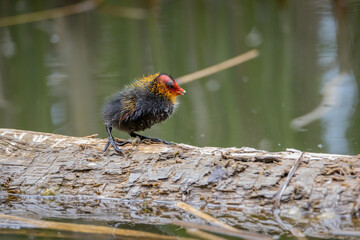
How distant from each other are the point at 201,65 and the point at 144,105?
13.1 feet

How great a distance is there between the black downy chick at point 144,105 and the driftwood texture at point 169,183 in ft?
0.66

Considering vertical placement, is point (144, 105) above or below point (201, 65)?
above

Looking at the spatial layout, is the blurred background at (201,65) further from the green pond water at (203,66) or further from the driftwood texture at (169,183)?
the driftwood texture at (169,183)

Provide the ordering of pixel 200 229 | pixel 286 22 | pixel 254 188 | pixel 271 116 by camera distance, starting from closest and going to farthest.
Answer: pixel 200 229
pixel 254 188
pixel 271 116
pixel 286 22

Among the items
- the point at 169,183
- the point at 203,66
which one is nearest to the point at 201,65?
the point at 203,66

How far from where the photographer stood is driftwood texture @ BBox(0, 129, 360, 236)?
2.82 meters

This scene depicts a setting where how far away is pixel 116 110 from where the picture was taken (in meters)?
3.62

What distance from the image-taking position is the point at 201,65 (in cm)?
745

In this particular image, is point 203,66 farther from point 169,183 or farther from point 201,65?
point 169,183

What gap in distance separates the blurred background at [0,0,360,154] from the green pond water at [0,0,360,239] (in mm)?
19

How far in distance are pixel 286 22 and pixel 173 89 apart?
21.5 feet

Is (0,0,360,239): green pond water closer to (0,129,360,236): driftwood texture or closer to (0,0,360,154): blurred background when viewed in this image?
(0,0,360,154): blurred background

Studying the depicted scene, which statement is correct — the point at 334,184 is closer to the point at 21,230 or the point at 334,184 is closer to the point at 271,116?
the point at 21,230

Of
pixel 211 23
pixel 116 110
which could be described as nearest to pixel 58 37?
pixel 211 23
